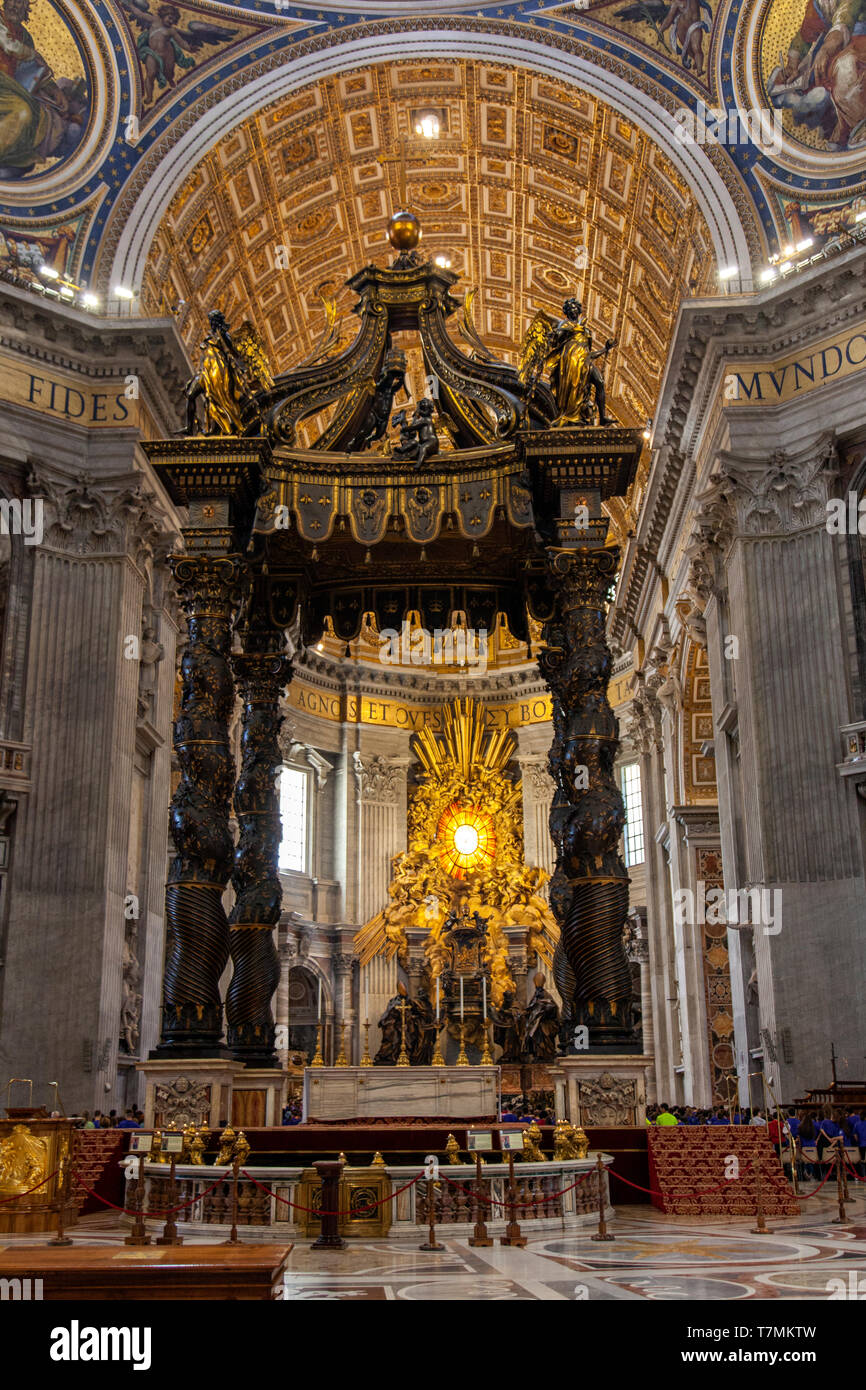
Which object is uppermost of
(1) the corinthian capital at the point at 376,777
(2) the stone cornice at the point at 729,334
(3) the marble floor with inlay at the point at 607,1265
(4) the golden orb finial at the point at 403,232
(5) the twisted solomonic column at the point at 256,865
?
(2) the stone cornice at the point at 729,334

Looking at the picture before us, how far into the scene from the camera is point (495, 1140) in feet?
25.8

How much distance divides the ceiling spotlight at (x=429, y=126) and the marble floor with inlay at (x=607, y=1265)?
16.7 meters

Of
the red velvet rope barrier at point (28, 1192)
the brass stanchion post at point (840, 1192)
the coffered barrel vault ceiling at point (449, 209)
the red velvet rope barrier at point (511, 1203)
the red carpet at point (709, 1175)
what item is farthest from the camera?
the coffered barrel vault ceiling at point (449, 209)

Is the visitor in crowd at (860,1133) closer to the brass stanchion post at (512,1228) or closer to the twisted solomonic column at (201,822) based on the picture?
the brass stanchion post at (512,1228)

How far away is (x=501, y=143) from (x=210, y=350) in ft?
40.4

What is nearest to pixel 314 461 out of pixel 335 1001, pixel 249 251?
pixel 249 251

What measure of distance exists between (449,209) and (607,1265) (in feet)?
62.8

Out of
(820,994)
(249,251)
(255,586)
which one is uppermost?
(249,251)

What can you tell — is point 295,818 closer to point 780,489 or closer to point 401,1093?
point 780,489

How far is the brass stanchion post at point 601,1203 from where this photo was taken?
7008 mm

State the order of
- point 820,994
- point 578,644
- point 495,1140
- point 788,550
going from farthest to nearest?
point 788,550, point 820,994, point 578,644, point 495,1140

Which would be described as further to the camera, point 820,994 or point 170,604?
point 170,604

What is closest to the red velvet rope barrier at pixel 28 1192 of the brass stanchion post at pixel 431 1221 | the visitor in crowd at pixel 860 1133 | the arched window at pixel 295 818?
the brass stanchion post at pixel 431 1221
